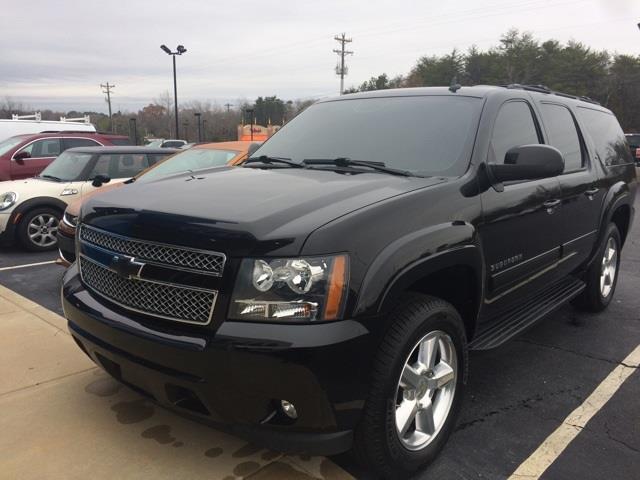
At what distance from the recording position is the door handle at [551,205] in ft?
11.9

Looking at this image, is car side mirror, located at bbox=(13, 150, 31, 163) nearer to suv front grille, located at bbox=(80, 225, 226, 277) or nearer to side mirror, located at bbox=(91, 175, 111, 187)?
side mirror, located at bbox=(91, 175, 111, 187)

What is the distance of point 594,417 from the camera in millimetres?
3225

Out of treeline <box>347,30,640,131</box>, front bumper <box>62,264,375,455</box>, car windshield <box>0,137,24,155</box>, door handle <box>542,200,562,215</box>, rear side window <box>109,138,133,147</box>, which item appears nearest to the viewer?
front bumper <box>62,264,375,455</box>

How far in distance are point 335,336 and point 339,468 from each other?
0.94m

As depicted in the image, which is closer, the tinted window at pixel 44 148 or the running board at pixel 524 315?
the running board at pixel 524 315

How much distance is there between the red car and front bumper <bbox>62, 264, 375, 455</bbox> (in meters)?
10.1

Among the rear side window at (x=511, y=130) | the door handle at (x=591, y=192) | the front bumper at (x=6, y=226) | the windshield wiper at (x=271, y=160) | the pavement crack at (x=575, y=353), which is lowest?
the pavement crack at (x=575, y=353)

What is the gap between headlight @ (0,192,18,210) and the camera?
7.74m

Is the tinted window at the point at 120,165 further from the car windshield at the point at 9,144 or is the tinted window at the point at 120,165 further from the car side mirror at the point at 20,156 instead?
the car windshield at the point at 9,144

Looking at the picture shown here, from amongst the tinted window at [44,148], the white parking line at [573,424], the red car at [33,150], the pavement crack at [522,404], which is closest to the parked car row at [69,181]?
the red car at [33,150]

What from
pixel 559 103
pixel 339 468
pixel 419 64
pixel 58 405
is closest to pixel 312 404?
pixel 339 468

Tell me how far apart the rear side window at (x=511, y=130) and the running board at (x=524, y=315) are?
1028 mm

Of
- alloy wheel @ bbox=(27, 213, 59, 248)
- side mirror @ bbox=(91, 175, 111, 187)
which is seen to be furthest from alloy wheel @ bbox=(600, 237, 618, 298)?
alloy wheel @ bbox=(27, 213, 59, 248)

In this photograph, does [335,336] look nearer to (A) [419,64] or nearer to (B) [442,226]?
(B) [442,226]
